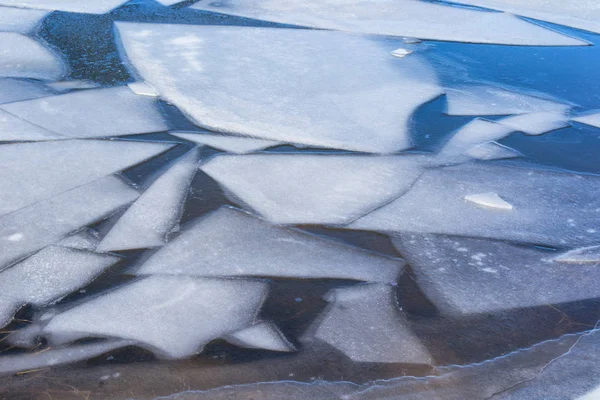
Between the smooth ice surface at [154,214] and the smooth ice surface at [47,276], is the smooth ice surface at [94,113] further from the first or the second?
the smooth ice surface at [47,276]

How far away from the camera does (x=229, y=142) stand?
304 cm

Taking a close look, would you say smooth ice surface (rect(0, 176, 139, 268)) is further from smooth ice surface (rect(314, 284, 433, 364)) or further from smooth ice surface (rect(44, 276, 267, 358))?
smooth ice surface (rect(314, 284, 433, 364))

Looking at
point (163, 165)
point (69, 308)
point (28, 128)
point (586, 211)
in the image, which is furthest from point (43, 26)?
point (586, 211)

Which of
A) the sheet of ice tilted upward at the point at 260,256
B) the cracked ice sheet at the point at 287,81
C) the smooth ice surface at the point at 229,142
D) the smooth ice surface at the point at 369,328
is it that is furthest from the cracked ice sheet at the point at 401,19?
the smooth ice surface at the point at 369,328

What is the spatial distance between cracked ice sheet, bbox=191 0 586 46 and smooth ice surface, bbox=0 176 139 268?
3058 mm

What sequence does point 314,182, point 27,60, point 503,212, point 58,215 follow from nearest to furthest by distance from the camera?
point 58,215, point 503,212, point 314,182, point 27,60

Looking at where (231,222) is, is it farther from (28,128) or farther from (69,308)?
(28,128)

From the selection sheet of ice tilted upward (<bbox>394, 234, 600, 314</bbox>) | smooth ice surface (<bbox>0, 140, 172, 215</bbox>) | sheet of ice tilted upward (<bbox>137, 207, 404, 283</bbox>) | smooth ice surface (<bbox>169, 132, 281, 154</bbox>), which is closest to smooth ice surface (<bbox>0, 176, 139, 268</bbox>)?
smooth ice surface (<bbox>0, 140, 172, 215</bbox>)

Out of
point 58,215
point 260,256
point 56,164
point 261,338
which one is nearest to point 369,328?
point 261,338

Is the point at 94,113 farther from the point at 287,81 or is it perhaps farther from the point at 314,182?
the point at 314,182

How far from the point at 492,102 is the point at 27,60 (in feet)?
8.87

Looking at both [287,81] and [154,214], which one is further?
[287,81]

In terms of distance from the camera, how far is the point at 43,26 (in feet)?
16.1

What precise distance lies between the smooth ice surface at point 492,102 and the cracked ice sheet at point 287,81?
0.15 m
